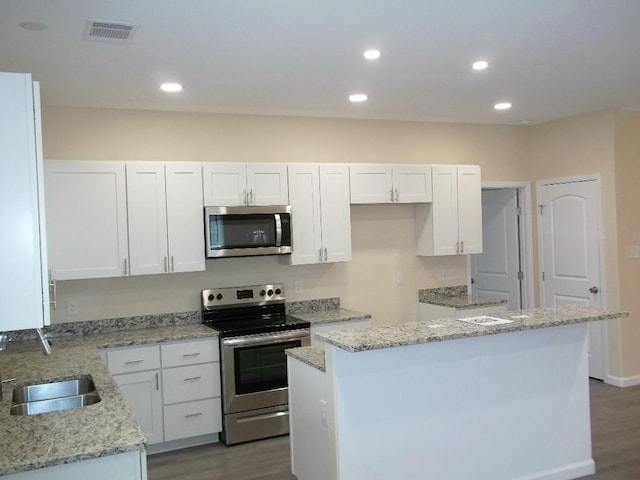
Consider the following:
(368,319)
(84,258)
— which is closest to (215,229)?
(84,258)

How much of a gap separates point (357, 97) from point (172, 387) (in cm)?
269

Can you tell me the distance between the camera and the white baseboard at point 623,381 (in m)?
5.55

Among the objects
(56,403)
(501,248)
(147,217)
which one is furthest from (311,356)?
(501,248)

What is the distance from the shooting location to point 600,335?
570 centimetres

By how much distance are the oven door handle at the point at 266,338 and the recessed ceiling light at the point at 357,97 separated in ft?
6.30

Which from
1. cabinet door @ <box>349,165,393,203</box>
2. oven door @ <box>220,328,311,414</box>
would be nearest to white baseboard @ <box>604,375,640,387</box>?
cabinet door @ <box>349,165,393,203</box>

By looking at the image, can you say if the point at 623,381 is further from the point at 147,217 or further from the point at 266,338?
the point at 147,217

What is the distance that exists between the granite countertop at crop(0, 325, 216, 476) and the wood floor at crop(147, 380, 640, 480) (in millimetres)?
1067

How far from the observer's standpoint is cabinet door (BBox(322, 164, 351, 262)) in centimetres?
505

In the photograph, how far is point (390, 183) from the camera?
5.32m

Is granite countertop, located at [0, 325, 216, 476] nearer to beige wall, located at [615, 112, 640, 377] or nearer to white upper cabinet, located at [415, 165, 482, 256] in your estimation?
white upper cabinet, located at [415, 165, 482, 256]

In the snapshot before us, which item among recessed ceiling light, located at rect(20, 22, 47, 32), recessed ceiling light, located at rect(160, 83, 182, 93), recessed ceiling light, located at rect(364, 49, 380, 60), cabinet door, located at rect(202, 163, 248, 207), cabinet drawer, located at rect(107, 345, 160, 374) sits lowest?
cabinet drawer, located at rect(107, 345, 160, 374)

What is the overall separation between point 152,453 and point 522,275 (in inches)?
168

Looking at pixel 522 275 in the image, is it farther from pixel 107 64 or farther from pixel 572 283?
pixel 107 64
